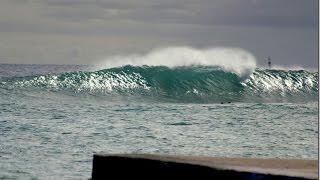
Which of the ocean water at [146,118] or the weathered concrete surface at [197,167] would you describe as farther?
the ocean water at [146,118]

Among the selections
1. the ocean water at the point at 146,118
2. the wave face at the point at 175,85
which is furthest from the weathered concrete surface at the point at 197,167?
the wave face at the point at 175,85

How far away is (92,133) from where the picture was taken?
15.0m

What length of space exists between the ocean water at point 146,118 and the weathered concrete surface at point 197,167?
3340 mm

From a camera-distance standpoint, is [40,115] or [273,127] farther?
[40,115]

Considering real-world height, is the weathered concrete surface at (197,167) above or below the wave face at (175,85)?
below

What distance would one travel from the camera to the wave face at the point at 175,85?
30.9 metres

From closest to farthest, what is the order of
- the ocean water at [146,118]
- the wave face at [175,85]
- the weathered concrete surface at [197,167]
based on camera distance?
the weathered concrete surface at [197,167]
the ocean water at [146,118]
the wave face at [175,85]

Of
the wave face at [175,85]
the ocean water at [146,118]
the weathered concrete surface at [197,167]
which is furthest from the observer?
the wave face at [175,85]

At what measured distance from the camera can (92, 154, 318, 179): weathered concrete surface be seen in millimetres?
5363

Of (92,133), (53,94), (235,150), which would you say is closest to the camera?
(235,150)

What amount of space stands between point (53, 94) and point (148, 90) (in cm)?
421

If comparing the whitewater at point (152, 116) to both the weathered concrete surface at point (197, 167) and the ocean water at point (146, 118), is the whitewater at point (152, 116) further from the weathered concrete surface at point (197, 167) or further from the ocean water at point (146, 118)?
the weathered concrete surface at point (197, 167)

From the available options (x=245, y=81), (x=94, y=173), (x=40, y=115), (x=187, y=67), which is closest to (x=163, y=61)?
(x=187, y=67)

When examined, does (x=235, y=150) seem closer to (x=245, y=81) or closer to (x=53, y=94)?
(x=53, y=94)
